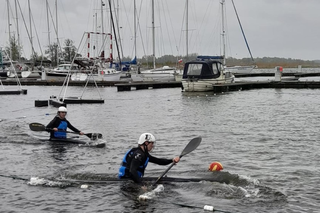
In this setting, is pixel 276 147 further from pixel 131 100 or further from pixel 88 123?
pixel 131 100

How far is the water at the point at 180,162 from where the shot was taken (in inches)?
459

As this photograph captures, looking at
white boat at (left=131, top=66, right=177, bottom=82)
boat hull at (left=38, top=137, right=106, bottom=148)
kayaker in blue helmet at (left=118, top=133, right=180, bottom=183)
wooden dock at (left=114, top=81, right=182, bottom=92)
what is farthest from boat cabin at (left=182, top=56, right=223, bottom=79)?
kayaker in blue helmet at (left=118, top=133, right=180, bottom=183)

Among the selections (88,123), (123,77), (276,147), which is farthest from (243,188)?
(123,77)

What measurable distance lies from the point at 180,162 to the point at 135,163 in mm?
4546

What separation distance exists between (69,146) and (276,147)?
8.65 meters

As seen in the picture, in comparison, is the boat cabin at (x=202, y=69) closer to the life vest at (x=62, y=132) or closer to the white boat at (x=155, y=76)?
the white boat at (x=155, y=76)

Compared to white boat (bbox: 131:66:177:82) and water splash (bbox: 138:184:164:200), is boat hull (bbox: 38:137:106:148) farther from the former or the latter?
white boat (bbox: 131:66:177:82)

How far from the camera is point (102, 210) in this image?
36.7 feet

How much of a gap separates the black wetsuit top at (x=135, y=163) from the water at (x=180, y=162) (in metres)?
0.35

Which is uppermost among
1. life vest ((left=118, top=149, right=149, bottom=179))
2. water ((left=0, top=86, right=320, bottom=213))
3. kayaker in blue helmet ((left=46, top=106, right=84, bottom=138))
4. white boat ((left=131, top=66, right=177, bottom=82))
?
white boat ((left=131, top=66, right=177, bottom=82))

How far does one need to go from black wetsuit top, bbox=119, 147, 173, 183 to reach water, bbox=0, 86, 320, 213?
1.16 feet

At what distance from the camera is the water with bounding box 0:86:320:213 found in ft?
38.2

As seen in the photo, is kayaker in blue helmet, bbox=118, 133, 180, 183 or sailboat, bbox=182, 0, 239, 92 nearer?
kayaker in blue helmet, bbox=118, 133, 180, 183

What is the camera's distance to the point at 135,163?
1206 cm
